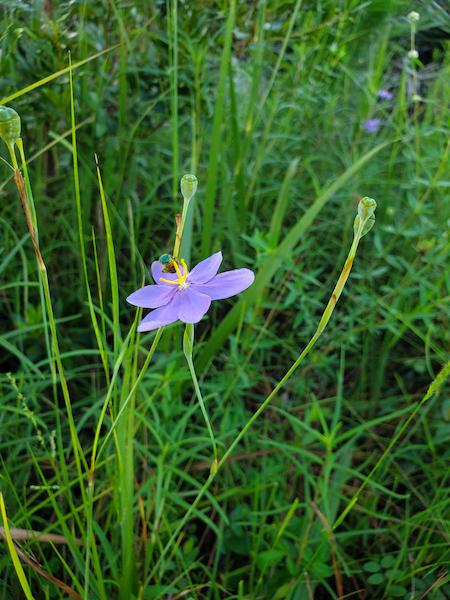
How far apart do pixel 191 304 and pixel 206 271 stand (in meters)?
0.07

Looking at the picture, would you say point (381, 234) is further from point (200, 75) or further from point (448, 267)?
point (200, 75)

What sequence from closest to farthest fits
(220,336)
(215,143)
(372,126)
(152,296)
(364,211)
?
(364,211), (152,296), (220,336), (215,143), (372,126)

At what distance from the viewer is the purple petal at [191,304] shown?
1.92 ft

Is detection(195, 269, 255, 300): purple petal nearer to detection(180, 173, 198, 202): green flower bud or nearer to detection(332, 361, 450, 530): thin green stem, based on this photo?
detection(180, 173, 198, 202): green flower bud

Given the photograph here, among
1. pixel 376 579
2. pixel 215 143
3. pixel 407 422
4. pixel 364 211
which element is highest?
pixel 364 211

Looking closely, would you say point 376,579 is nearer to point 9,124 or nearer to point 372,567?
point 372,567

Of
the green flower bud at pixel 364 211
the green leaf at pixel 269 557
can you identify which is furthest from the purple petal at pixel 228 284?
the green leaf at pixel 269 557

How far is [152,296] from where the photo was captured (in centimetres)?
65

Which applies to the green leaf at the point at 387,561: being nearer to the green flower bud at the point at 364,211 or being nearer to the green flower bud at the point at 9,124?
the green flower bud at the point at 364,211

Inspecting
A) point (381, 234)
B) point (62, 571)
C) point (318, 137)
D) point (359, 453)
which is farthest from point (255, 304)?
point (318, 137)

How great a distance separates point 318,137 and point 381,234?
16.9 inches

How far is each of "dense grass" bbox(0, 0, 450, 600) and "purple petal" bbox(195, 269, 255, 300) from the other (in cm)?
20

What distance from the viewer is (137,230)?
139 cm

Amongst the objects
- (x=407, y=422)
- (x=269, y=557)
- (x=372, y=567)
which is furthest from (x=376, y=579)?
(x=407, y=422)
